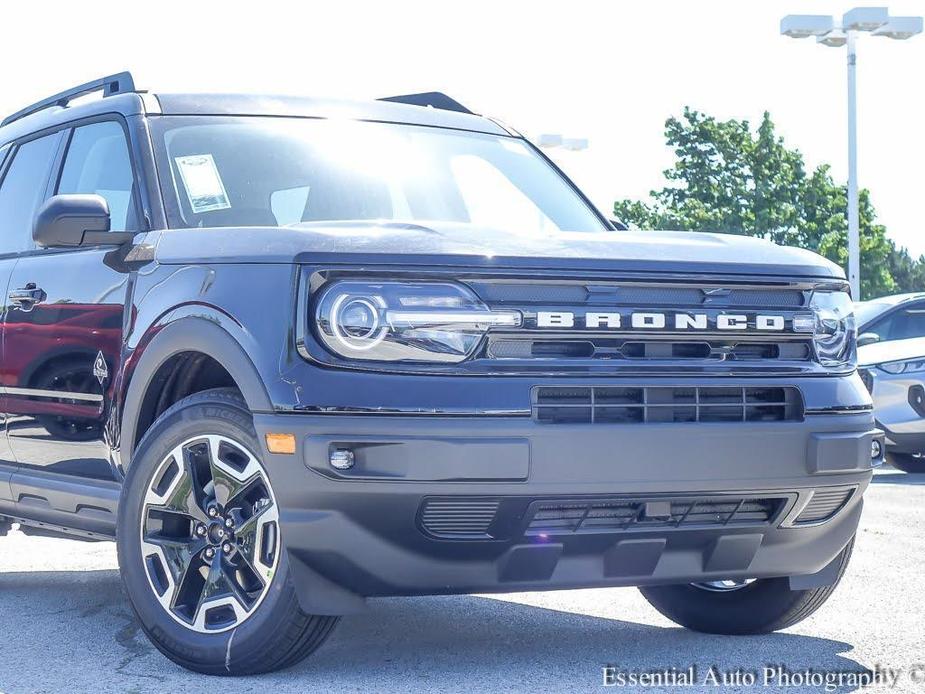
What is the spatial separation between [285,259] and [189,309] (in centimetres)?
49

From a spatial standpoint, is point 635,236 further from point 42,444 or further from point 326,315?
point 42,444

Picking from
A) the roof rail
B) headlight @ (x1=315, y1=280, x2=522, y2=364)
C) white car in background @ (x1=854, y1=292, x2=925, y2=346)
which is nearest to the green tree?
white car in background @ (x1=854, y1=292, x2=925, y2=346)

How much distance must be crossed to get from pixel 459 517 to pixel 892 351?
982cm

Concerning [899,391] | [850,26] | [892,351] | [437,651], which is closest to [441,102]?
[437,651]

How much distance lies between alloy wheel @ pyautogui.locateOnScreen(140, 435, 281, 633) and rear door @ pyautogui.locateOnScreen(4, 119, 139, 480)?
579 millimetres

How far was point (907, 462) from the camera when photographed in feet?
44.6

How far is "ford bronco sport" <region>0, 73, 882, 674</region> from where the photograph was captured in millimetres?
4020

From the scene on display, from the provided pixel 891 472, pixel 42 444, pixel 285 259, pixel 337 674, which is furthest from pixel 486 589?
pixel 891 472

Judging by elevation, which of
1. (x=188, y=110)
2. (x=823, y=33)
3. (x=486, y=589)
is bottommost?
(x=486, y=589)

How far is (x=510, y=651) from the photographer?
489 centimetres

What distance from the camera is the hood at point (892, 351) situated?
42.6ft

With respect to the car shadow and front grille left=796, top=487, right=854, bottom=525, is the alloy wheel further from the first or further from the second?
front grille left=796, top=487, right=854, bottom=525

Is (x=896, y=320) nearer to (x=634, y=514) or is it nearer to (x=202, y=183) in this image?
(x=202, y=183)

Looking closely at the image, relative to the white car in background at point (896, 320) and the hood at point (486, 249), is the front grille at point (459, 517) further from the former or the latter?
the white car in background at point (896, 320)
